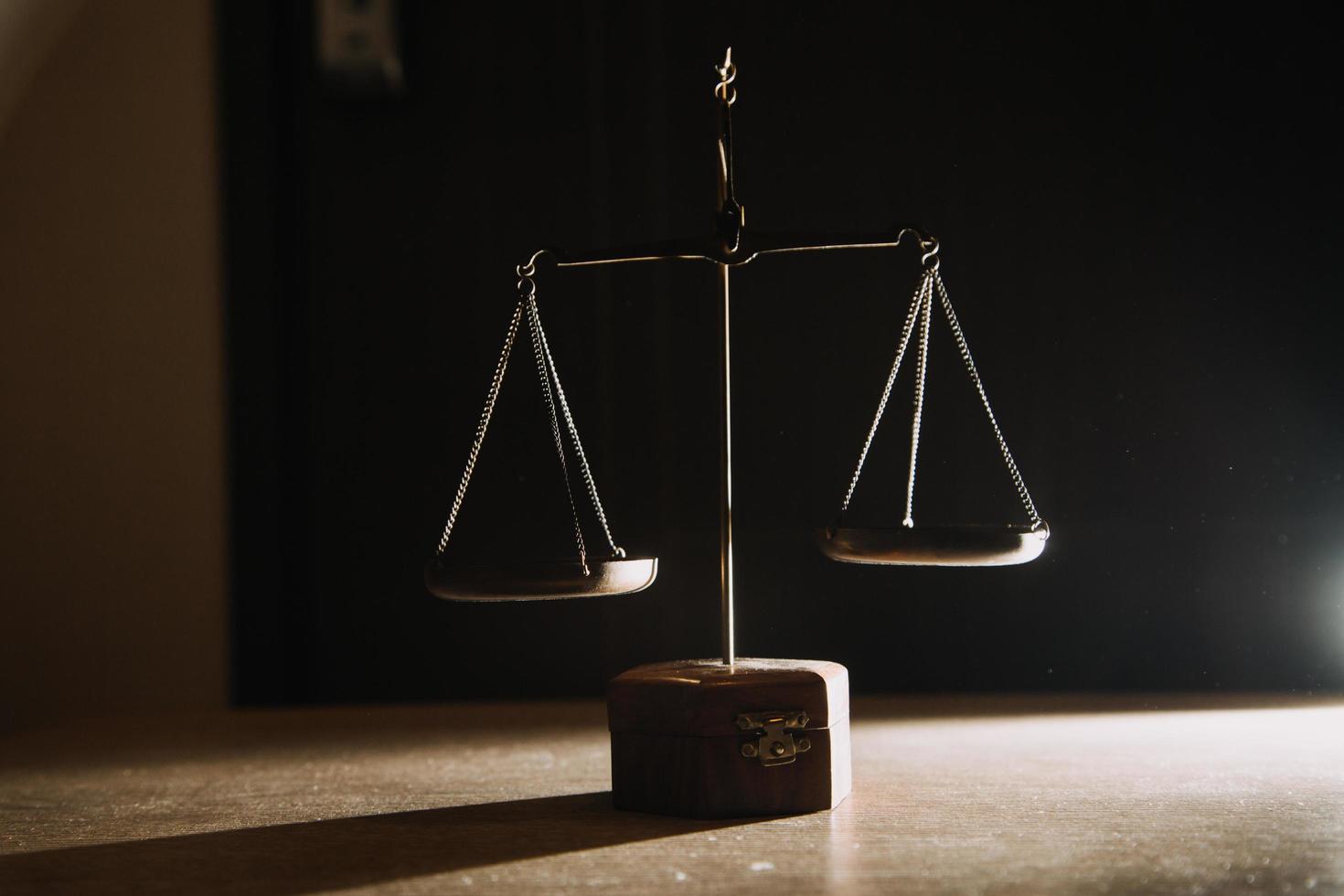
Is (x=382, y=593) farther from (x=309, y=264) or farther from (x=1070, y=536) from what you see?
(x=1070, y=536)

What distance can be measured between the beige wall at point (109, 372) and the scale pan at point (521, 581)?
1.31m

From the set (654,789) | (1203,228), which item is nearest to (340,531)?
(654,789)

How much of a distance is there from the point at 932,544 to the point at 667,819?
1.27 feet

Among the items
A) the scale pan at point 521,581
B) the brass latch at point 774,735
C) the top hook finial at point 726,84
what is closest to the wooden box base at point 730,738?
the brass latch at point 774,735

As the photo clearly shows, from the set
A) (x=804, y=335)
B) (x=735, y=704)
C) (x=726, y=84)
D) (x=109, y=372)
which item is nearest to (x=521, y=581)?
(x=735, y=704)

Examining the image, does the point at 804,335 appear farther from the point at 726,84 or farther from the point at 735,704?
the point at 735,704

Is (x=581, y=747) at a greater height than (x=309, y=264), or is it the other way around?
(x=309, y=264)

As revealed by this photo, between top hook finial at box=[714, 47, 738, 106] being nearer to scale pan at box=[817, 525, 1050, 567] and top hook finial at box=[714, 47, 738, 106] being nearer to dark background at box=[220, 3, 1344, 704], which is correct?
scale pan at box=[817, 525, 1050, 567]

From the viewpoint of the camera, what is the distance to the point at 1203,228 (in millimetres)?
2312

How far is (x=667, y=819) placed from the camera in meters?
1.32

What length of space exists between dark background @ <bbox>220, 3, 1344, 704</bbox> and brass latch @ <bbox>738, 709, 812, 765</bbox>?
3.41 feet

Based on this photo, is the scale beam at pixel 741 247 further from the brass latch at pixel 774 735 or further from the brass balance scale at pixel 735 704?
the brass latch at pixel 774 735

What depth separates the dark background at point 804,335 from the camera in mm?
2301

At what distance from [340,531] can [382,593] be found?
14 centimetres
